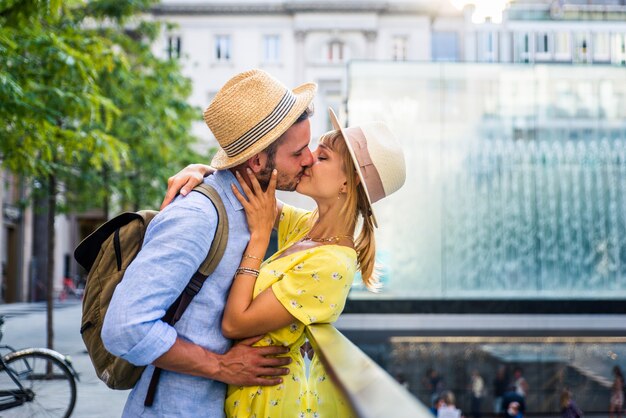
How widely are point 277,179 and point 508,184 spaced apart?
23.2 meters

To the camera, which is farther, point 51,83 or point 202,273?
point 51,83

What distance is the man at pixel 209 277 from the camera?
212 centimetres

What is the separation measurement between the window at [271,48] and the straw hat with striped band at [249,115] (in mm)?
41734

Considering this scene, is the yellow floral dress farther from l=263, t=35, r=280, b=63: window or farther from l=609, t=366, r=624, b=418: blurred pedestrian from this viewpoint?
l=263, t=35, r=280, b=63: window

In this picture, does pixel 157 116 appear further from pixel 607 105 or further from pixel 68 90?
pixel 607 105

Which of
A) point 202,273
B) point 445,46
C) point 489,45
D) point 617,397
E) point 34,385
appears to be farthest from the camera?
point 445,46

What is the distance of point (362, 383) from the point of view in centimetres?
161

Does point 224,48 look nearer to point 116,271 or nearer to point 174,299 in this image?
point 116,271

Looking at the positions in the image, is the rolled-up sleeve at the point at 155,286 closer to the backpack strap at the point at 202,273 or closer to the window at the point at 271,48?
the backpack strap at the point at 202,273

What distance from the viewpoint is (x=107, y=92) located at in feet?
52.4

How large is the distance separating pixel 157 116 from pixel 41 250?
14.8 m

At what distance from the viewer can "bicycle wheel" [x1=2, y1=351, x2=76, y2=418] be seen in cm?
714

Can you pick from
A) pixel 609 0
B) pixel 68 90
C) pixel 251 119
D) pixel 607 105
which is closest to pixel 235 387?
pixel 251 119

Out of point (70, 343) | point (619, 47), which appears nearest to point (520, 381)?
point (70, 343)
